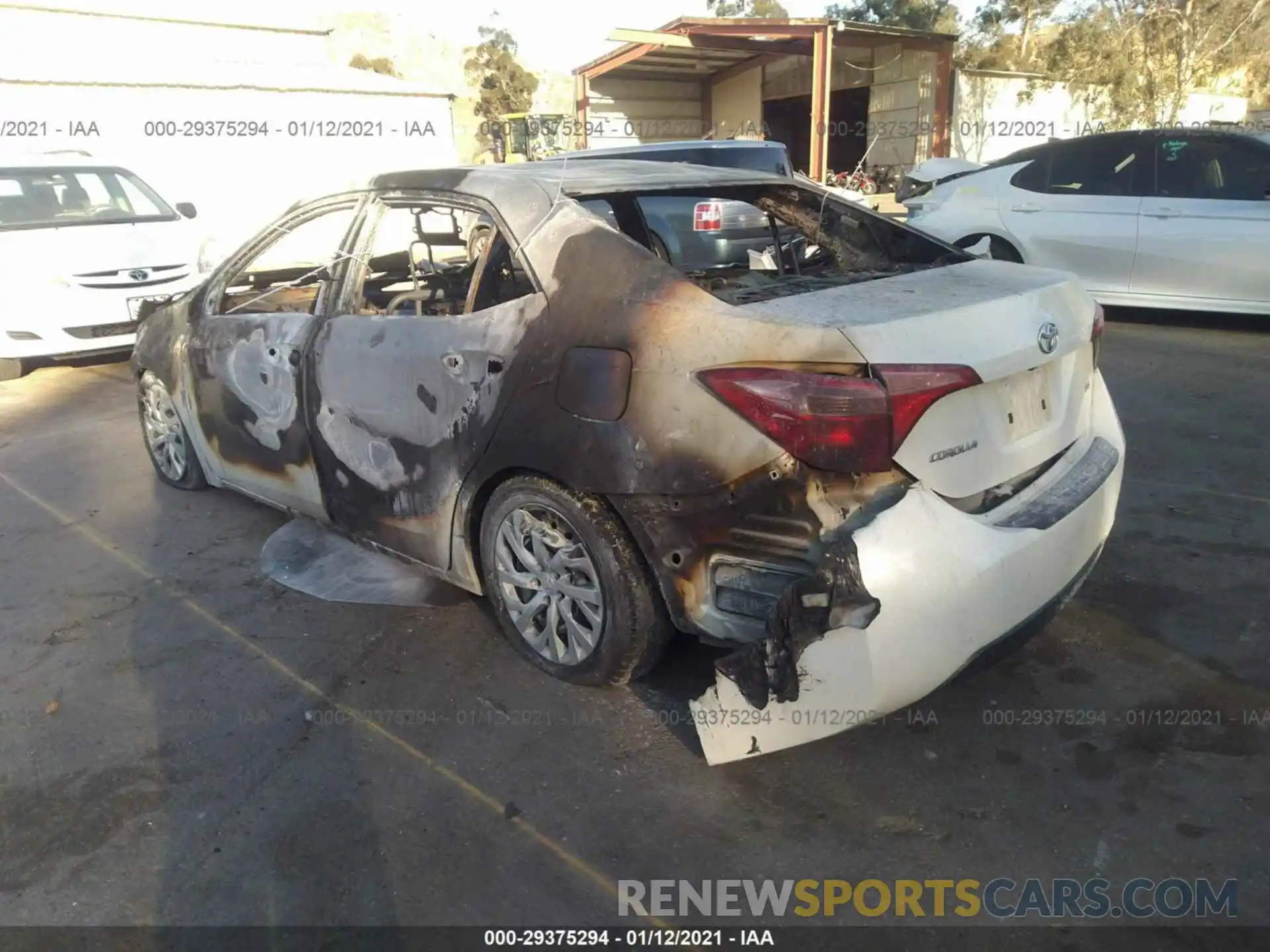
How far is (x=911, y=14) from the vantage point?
38125 mm

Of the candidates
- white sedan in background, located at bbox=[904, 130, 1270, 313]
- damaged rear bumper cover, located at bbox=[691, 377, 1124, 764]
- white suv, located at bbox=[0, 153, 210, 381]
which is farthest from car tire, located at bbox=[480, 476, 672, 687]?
white suv, located at bbox=[0, 153, 210, 381]

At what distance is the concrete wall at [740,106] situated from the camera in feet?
89.0

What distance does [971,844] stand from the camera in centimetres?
250

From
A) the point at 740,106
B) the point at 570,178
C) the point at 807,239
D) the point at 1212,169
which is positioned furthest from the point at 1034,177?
the point at 740,106

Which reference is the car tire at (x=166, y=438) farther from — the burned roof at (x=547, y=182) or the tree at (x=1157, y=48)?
the tree at (x=1157, y=48)

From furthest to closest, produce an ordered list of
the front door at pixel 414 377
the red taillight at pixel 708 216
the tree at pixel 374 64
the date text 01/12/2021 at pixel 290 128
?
the tree at pixel 374 64 → the date text 01/12/2021 at pixel 290 128 → the red taillight at pixel 708 216 → the front door at pixel 414 377

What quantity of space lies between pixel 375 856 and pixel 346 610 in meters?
1.49

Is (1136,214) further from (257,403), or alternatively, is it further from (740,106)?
(740,106)

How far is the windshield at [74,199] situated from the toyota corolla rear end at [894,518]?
829 centimetres

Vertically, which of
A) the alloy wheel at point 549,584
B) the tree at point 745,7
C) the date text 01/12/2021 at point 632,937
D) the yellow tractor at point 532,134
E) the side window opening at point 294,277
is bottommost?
the date text 01/12/2021 at point 632,937

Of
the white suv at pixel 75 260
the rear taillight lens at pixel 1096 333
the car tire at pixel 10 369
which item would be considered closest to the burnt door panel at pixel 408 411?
the rear taillight lens at pixel 1096 333

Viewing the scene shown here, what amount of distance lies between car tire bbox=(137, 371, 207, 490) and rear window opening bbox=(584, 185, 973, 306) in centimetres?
271

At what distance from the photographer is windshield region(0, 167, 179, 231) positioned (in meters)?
8.70

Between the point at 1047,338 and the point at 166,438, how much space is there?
4.47 meters
